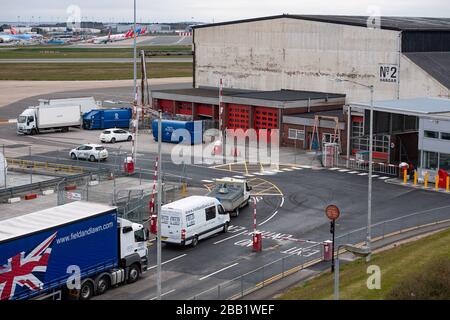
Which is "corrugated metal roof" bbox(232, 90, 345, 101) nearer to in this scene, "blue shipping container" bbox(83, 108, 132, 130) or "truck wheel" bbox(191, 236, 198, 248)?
"blue shipping container" bbox(83, 108, 132, 130)

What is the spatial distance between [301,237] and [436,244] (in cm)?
751

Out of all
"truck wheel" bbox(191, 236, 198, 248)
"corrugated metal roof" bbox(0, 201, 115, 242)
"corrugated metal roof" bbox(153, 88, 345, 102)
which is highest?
"corrugated metal roof" bbox(153, 88, 345, 102)

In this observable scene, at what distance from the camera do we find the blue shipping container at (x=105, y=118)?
7819 cm

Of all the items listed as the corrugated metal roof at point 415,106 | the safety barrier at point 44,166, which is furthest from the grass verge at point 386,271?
the safety barrier at point 44,166

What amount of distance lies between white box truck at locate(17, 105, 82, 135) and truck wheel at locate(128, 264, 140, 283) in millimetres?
45779

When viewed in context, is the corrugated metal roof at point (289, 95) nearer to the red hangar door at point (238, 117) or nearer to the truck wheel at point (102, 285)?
the red hangar door at point (238, 117)

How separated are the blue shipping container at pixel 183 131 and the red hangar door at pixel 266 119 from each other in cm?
550

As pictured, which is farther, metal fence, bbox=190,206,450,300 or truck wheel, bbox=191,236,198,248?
truck wheel, bbox=191,236,198,248

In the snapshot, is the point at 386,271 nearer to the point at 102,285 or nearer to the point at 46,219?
the point at 102,285

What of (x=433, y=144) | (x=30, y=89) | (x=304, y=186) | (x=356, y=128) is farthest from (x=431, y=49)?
(x=30, y=89)

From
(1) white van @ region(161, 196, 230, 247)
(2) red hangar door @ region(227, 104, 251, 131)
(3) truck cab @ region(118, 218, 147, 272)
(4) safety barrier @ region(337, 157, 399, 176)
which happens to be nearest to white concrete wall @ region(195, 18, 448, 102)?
(2) red hangar door @ region(227, 104, 251, 131)

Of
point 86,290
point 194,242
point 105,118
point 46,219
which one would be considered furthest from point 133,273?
point 105,118

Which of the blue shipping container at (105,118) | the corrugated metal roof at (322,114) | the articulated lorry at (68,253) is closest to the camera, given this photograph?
the articulated lorry at (68,253)

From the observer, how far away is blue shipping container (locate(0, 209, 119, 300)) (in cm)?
2589
